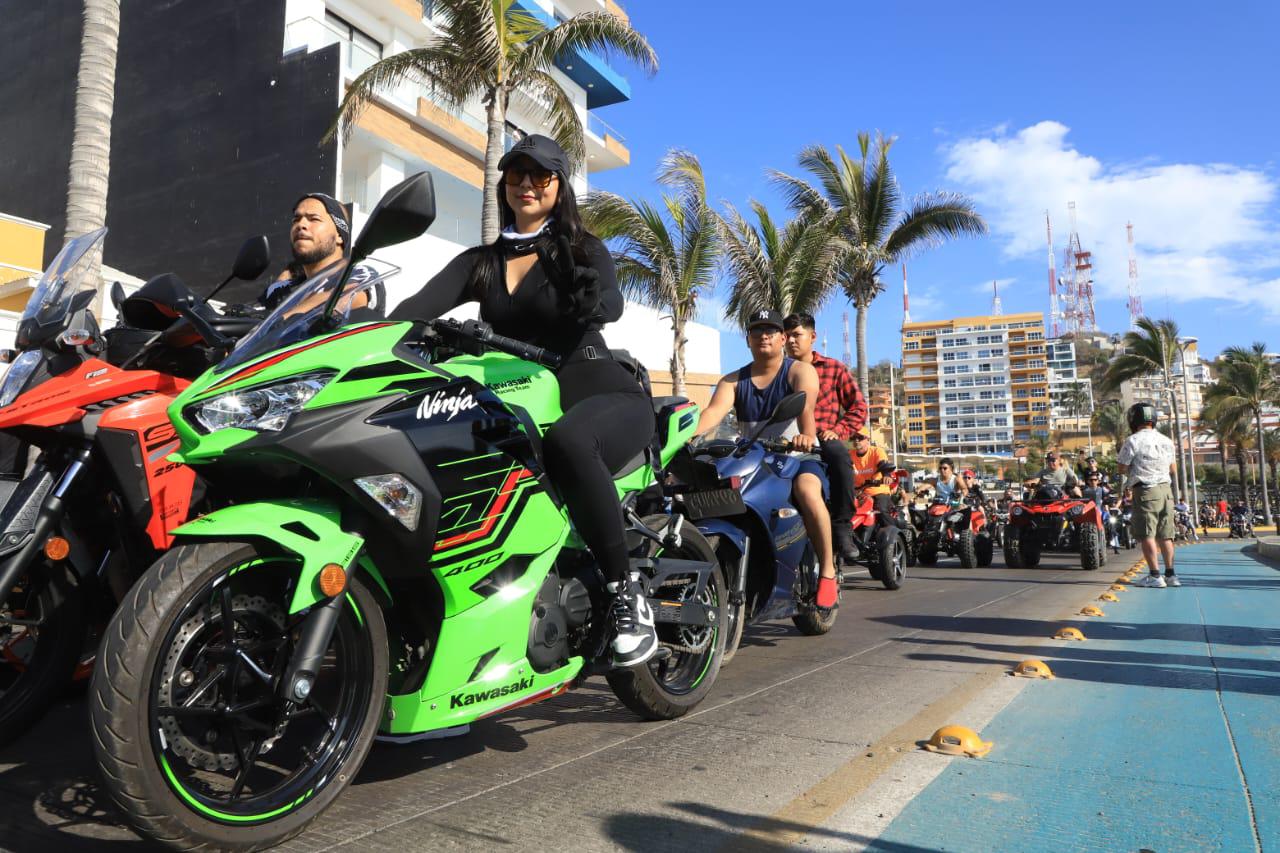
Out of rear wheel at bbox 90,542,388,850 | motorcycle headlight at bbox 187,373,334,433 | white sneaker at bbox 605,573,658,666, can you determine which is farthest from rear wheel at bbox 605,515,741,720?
motorcycle headlight at bbox 187,373,334,433

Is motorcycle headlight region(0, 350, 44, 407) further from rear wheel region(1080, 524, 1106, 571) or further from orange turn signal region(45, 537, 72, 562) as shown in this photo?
rear wheel region(1080, 524, 1106, 571)

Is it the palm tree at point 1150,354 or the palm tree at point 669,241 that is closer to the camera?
the palm tree at point 669,241

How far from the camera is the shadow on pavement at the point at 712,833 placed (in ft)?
6.64

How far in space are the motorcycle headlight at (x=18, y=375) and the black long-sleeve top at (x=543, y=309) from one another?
1.21m

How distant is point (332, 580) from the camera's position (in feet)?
6.30

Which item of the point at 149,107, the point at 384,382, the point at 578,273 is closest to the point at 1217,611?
the point at 578,273

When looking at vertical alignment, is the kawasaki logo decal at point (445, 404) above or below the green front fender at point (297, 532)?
above

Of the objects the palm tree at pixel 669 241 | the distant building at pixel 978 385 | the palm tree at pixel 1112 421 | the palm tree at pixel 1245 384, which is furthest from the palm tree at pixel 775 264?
the distant building at pixel 978 385

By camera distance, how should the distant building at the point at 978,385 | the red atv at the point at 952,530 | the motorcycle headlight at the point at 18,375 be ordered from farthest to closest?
the distant building at the point at 978,385 < the red atv at the point at 952,530 < the motorcycle headlight at the point at 18,375

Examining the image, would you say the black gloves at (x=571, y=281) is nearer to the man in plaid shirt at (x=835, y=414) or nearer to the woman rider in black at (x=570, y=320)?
the woman rider in black at (x=570, y=320)

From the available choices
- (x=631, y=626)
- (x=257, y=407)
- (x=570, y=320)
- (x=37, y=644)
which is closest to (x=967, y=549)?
(x=631, y=626)

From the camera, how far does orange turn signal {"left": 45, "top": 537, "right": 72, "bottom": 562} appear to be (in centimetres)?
262

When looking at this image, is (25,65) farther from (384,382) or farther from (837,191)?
(384,382)

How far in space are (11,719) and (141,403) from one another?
1.06 metres
